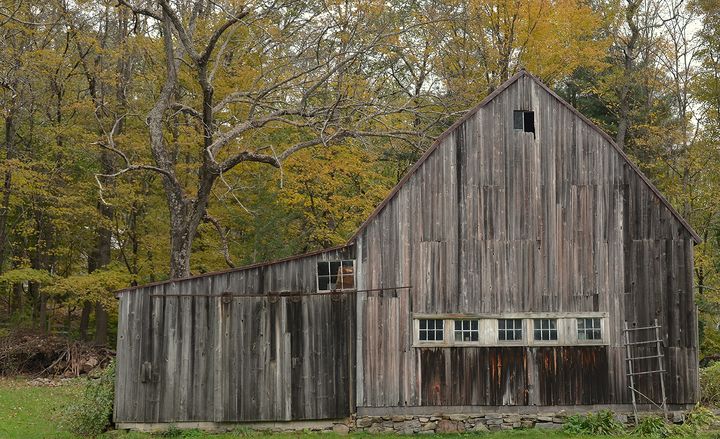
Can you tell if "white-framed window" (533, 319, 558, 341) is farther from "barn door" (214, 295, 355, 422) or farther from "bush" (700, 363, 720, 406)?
"bush" (700, 363, 720, 406)

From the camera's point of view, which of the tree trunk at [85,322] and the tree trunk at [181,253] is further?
the tree trunk at [85,322]

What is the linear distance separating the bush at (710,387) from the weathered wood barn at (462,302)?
285 cm

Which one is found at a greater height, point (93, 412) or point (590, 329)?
point (590, 329)

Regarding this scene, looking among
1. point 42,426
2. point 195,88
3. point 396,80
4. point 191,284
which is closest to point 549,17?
point 396,80

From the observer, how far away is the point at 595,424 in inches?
632

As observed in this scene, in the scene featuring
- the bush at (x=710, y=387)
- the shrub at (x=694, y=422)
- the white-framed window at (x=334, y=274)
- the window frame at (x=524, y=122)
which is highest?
the window frame at (x=524, y=122)

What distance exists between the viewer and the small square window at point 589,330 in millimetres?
16719

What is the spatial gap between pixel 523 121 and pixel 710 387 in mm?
8727

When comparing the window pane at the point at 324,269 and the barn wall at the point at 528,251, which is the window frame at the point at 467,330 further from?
the window pane at the point at 324,269

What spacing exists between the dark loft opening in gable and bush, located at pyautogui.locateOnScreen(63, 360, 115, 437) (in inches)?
413

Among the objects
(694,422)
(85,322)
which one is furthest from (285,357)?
(85,322)

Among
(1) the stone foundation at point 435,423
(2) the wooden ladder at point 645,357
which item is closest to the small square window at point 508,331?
(1) the stone foundation at point 435,423

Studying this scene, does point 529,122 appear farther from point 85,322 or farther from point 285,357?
point 85,322

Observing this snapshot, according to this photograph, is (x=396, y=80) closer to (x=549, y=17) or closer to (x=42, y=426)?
(x=549, y=17)
